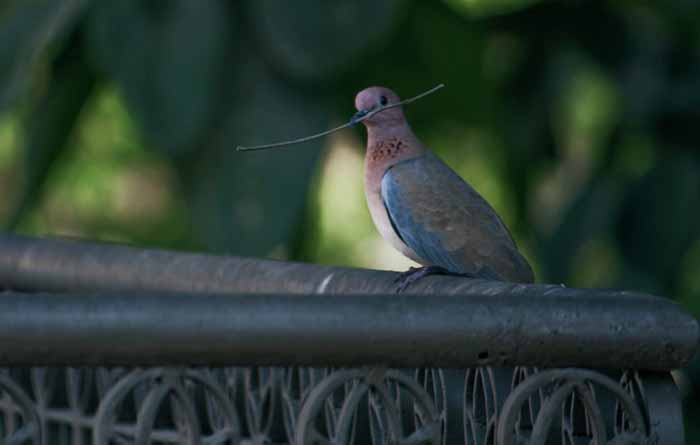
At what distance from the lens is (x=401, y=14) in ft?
10.3

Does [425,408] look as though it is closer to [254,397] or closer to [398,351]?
[398,351]

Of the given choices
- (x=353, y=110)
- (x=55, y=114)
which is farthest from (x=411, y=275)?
(x=55, y=114)

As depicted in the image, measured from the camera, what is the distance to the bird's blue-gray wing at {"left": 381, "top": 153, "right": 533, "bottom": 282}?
216cm

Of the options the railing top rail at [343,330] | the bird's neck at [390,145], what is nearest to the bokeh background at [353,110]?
the bird's neck at [390,145]

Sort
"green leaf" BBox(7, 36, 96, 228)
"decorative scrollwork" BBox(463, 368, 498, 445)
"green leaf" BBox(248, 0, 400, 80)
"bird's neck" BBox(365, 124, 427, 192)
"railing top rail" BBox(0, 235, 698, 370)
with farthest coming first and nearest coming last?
"green leaf" BBox(7, 36, 96, 228) → "green leaf" BBox(248, 0, 400, 80) → "bird's neck" BBox(365, 124, 427, 192) → "decorative scrollwork" BBox(463, 368, 498, 445) → "railing top rail" BBox(0, 235, 698, 370)

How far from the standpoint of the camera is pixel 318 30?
296cm

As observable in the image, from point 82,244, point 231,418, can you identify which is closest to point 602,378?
point 231,418

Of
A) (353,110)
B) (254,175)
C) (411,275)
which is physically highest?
(353,110)

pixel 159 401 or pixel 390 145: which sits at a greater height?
pixel 390 145

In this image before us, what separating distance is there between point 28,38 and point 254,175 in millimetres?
500

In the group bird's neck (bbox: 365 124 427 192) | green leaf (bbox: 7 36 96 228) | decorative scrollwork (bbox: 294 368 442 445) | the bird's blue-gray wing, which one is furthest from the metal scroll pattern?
green leaf (bbox: 7 36 96 228)

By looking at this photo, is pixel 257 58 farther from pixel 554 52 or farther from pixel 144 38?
pixel 554 52

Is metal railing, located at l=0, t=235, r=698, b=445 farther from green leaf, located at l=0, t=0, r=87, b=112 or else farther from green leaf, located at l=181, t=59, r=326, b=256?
green leaf, located at l=0, t=0, r=87, b=112

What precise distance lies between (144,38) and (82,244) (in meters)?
0.95
